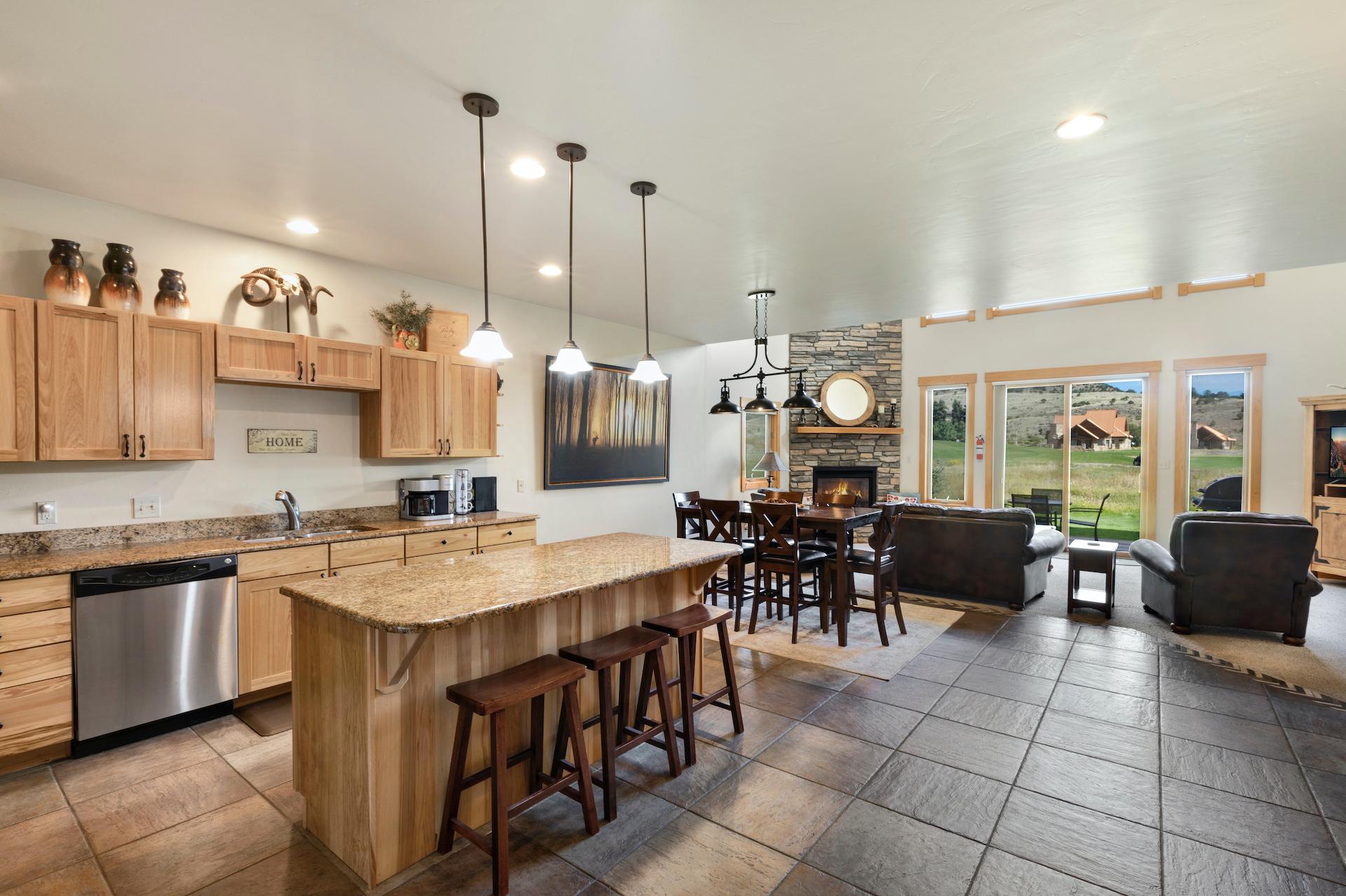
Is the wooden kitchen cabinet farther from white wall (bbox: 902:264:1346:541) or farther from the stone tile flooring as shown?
white wall (bbox: 902:264:1346:541)

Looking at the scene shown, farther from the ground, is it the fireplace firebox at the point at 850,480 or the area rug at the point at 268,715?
the fireplace firebox at the point at 850,480

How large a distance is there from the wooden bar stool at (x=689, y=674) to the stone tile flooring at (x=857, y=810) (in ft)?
0.37

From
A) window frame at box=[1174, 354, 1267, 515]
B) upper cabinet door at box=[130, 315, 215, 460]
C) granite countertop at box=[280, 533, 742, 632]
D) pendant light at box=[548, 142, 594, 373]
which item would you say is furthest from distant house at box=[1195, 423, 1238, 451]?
upper cabinet door at box=[130, 315, 215, 460]

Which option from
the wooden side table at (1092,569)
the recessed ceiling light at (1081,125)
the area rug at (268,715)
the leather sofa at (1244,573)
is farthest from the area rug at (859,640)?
the recessed ceiling light at (1081,125)

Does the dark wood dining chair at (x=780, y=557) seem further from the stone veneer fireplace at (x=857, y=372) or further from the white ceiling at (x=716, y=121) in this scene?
the stone veneer fireplace at (x=857, y=372)

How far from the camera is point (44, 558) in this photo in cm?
281

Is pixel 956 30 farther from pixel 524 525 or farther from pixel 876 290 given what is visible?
pixel 524 525

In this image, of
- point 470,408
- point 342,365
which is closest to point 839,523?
point 470,408

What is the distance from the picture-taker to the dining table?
13.9 ft

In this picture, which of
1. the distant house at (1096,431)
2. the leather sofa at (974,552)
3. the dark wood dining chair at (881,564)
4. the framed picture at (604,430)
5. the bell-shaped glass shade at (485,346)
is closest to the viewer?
the bell-shaped glass shade at (485,346)

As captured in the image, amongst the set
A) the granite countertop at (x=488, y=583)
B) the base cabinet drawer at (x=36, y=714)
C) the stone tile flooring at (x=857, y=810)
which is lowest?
the stone tile flooring at (x=857, y=810)

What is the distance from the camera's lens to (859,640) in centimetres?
439

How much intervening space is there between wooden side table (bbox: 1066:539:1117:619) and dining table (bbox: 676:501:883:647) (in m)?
1.81

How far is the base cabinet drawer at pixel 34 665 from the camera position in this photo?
2.50 metres
